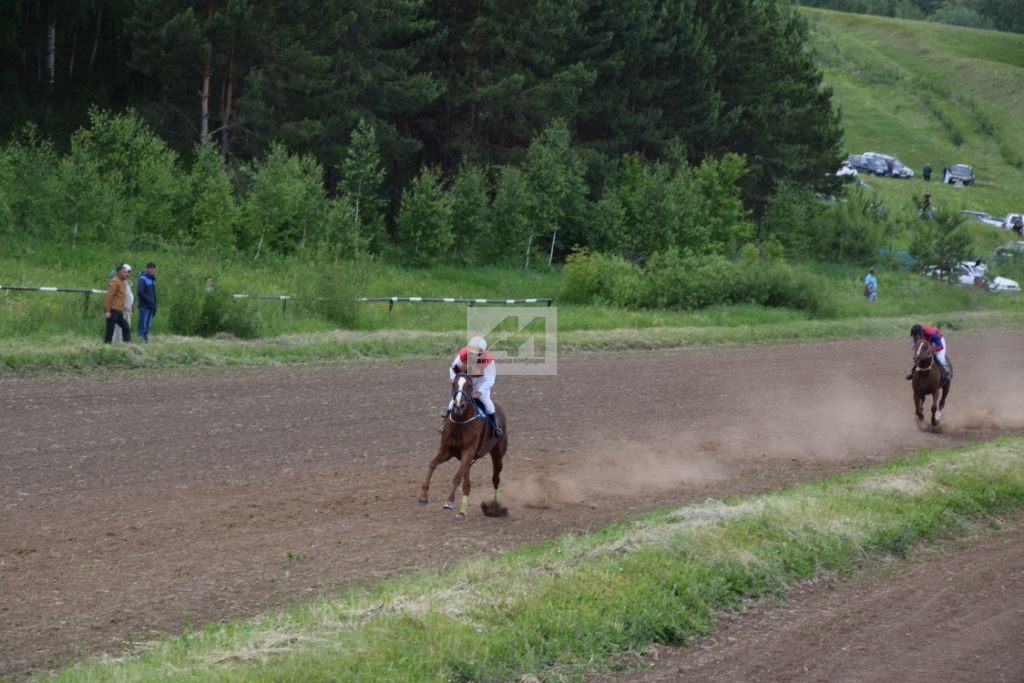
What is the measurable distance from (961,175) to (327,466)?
83.6 m

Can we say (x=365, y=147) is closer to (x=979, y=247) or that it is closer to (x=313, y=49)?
(x=313, y=49)

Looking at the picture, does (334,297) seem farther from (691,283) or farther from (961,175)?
(961,175)

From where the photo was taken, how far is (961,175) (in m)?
90.2

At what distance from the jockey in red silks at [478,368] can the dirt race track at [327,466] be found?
1223mm

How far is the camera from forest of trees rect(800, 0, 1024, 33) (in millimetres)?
154375

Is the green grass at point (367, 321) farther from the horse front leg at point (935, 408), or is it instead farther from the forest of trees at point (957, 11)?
the forest of trees at point (957, 11)

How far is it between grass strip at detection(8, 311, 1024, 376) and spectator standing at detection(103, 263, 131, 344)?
40 cm

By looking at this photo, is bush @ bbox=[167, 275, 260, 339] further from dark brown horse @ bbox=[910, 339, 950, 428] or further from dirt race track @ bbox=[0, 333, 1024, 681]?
dark brown horse @ bbox=[910, 339, 950, 428]

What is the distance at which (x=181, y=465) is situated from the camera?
1480 centimetres

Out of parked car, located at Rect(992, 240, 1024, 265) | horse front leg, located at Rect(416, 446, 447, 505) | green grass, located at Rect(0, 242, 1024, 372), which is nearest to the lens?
horse front leg, located at Rect(416, 446, 447, 505)

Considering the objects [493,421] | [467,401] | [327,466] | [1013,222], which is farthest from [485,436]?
[1013,222]

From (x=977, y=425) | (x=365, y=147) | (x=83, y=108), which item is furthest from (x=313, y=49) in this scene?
(x=977, y=425)

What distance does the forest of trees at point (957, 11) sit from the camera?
15438 cm

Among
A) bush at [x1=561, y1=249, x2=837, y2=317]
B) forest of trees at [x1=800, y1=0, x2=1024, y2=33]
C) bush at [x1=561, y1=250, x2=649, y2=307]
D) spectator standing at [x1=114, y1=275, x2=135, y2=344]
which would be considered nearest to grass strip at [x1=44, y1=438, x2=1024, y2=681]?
spectator standing at [x1=114, y1=275, x2=135, y2=344]
